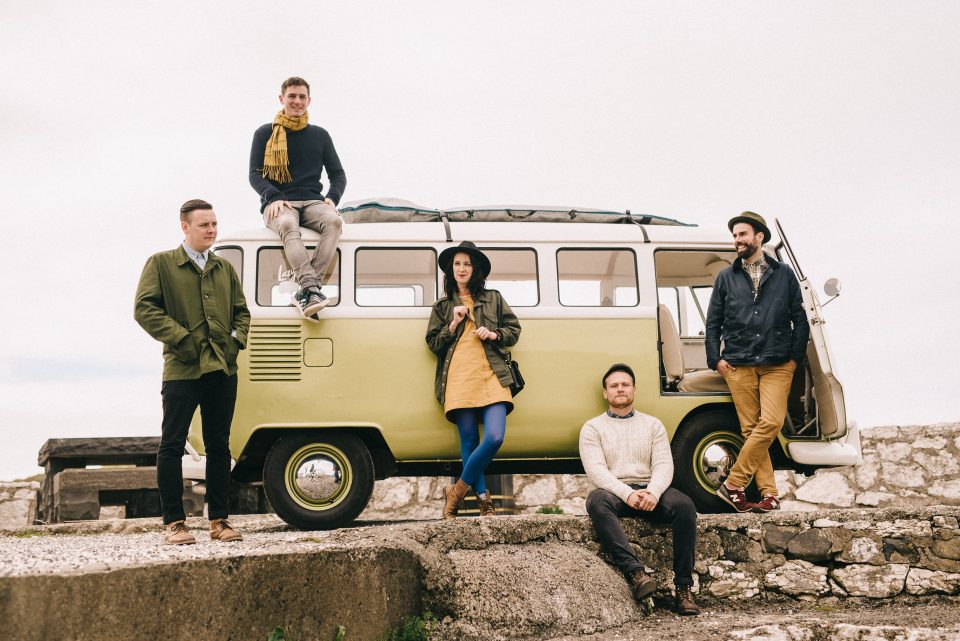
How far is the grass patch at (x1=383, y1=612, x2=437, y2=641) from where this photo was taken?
525 centimetres

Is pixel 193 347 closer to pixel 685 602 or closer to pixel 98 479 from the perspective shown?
pixel 685 602

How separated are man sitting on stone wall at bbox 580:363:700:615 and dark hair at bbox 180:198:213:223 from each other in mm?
2993

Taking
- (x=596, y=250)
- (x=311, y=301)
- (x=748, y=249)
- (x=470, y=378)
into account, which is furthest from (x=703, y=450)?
(x=311, y=301)

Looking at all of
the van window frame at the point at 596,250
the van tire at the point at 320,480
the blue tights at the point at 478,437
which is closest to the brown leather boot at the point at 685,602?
the blue tights at the point at 478,437

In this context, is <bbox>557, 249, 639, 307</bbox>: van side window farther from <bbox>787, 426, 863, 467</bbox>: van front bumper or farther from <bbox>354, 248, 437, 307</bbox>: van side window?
<bbox>787, 426, 863, 467</bbox>: van front bumper

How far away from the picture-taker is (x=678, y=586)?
616cm

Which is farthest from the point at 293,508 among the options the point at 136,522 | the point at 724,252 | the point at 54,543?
the point at 724,252

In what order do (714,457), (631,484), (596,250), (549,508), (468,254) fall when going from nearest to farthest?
1. (631,484)
2. (468,254)
3. (714,457)
4. (596,250)
5. (549,508)

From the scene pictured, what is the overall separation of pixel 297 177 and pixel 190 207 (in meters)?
1.38

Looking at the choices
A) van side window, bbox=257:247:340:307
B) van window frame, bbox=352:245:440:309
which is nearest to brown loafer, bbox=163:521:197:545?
van side window, bbox=257:247:340:307

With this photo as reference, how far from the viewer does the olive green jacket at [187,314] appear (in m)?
5.40

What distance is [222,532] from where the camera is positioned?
5625 mm

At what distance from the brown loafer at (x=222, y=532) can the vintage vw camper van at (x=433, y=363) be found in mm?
776

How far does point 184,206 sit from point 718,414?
4196 millimetres
